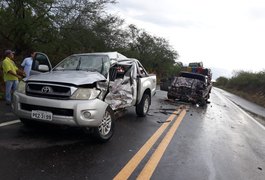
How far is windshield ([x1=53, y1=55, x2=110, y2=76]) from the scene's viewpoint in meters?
6.99

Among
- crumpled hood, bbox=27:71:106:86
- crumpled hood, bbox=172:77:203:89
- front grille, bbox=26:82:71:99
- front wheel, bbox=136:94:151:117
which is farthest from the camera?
crumpled hood, bbox=172:77:203:89

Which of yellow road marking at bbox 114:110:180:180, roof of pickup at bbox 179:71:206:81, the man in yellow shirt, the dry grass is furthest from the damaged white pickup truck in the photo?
the dry grass

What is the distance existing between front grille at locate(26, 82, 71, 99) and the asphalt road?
2.80 feet

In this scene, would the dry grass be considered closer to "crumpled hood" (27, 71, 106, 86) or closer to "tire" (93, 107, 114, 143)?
"tire" (93, 107, 114, 143)

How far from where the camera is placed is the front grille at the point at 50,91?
537cm

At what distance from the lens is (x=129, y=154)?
5254mm

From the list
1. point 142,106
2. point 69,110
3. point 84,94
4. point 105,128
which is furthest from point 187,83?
point 69,110

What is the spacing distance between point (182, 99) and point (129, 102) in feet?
27.7

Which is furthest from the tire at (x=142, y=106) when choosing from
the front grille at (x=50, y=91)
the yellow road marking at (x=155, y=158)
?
the front grille at (x=50, y=91)

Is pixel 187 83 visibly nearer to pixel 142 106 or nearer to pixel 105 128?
Result: pixel 142 106

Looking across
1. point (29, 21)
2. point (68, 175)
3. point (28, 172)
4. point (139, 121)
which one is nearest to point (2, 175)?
point (28, 172)

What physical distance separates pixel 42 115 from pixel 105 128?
124cm

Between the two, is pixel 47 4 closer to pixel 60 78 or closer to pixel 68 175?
pixel 60 78

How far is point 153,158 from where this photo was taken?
5.10 m
